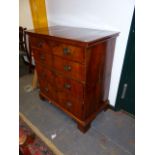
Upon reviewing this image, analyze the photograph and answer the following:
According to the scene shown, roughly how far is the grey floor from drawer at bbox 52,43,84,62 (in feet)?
2.95

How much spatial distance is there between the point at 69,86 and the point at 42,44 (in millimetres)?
596

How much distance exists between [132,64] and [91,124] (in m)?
0.90

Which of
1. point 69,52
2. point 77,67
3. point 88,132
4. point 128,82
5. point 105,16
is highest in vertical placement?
point 105,16

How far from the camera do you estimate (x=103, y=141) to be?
5.02ft

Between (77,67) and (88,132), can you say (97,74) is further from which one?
(88,132)

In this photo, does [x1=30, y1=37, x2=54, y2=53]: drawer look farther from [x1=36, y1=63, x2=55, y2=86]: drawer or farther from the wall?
the wall

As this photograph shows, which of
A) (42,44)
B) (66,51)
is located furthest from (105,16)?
(42,44)

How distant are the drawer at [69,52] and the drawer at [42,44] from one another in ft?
0.25

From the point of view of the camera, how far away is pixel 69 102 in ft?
5.35

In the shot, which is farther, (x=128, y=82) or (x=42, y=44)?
(x=128, y=82)

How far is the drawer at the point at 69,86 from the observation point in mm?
1410
